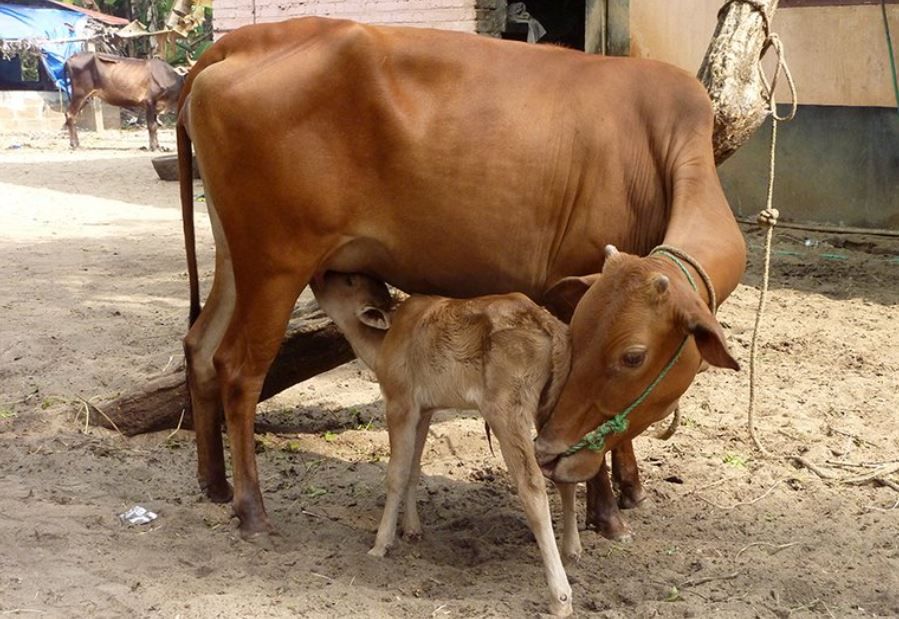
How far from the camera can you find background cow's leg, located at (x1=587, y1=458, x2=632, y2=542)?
4.55 meters

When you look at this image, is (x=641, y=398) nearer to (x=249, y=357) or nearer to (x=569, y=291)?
(x=569, y=291)

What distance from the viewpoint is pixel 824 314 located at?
306 inches

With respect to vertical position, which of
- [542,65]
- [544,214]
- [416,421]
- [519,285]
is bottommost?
[416,421]

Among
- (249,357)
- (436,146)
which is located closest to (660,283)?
(436,146)

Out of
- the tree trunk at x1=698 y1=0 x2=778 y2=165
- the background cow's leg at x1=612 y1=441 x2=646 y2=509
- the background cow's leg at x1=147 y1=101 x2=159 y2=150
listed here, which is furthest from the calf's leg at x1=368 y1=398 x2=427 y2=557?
the background cow's leg at x1=147 y1=101 x2=159 y2=150

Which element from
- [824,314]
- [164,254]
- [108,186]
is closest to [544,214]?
[824,314]

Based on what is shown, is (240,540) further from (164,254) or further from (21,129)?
(21,129)

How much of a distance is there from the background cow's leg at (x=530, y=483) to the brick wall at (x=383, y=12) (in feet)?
21.6

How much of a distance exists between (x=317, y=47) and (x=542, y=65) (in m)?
0.88

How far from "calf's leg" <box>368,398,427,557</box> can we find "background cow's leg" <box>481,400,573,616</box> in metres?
0.38

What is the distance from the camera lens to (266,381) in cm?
571

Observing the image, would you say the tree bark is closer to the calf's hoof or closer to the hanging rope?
the hanging rope

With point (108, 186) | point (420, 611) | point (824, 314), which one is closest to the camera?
point (420, 611)

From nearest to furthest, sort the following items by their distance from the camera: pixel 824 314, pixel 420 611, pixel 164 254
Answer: pixel 420 611
pixel 824 314
pixel 164 254
